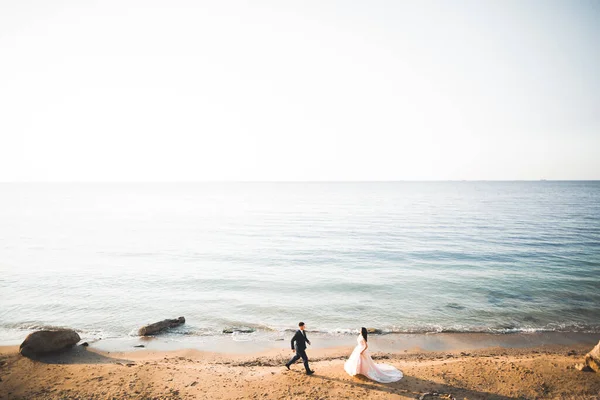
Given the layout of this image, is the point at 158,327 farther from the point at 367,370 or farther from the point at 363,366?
the point at 367,370

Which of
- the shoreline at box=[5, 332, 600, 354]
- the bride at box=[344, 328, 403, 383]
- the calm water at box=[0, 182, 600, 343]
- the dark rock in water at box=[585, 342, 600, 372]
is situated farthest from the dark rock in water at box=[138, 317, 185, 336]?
the dark rock in water at box=[585, 342, 600, 372]

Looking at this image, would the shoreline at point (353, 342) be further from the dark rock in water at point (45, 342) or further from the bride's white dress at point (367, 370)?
the bride's white dress at point (367, 370)

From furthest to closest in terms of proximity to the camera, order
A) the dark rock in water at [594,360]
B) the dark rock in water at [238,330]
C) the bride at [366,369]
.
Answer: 1. the dark rock in water at [238,330]
2. the dark rock in water at [594,360]
3. the bride at [366,369]

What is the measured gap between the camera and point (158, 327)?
17.5 meters

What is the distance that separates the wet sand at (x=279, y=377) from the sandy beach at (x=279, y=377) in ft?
0.11

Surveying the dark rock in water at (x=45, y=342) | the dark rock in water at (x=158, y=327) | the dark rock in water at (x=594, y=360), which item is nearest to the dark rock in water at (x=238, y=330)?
the dark rock in water at (x=158, y=327)

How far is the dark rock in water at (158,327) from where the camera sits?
17.2m

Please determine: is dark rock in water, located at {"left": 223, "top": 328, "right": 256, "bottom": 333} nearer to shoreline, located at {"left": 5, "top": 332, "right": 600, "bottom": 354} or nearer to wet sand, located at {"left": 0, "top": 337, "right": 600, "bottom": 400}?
shoreline, located at {"left": 5, "top": 332, "right": 600, "bottom": 354}

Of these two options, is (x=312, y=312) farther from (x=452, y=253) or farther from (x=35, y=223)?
(x=35, y=223)

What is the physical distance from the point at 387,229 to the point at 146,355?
1743 inches

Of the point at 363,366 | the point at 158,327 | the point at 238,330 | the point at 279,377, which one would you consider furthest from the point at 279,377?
Answer: the point at 158,327

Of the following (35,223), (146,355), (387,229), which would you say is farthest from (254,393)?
(35,223)

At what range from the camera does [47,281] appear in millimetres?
26672

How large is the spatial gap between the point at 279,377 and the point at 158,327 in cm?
929
